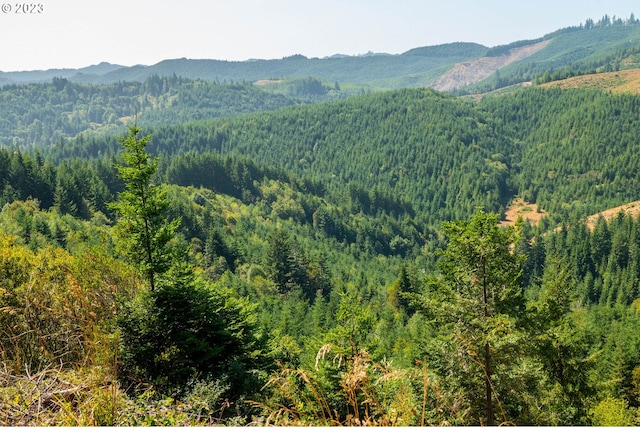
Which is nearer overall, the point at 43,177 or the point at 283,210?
the point at 43,177

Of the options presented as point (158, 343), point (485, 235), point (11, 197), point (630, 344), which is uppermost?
point (485, 235)

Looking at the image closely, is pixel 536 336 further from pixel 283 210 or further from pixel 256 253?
pixel 283 210

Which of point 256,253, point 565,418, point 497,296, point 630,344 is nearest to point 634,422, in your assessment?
point 630,344

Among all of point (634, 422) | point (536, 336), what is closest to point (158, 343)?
point (536, 336)

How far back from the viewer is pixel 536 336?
1412cm

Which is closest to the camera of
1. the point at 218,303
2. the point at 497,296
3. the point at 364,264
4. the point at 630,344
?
the point at 497,296

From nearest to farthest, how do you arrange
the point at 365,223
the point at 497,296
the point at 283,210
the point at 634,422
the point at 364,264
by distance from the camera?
the point at 497,296, the point at 634,422, the point at 364,264, the point at 283,210, the point at 365,223

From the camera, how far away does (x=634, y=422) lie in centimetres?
2800

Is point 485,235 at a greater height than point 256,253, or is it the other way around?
point 485,235

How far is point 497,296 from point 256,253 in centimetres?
9117

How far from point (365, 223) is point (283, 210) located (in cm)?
3206

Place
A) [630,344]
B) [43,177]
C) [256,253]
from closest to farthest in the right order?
1. [630,344]
2. [43,177]
3. [256,253]

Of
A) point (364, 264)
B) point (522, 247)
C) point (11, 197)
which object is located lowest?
point (364, 264)

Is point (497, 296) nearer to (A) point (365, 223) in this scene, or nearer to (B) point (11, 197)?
(B) point (11, 197)
